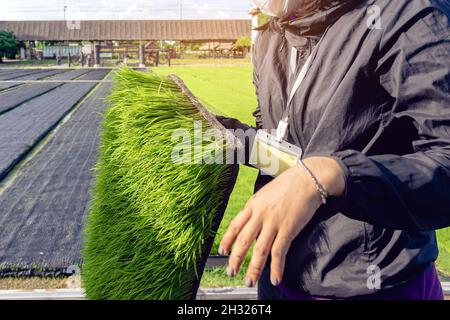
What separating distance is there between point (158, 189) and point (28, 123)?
1012cm

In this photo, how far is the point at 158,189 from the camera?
1234 mm

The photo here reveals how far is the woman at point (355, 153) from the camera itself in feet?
2.75

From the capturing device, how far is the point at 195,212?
3.81ft

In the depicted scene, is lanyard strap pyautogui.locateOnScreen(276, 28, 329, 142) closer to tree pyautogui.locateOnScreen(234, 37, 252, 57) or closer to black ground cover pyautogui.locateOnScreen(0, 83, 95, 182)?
black ground cover pyautogui.locateOnScreen(0, 83, 95, 182)

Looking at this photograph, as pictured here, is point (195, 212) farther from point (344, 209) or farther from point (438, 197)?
point (438, 197)

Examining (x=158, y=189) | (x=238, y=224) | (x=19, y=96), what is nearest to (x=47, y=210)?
(x=158, y=189)

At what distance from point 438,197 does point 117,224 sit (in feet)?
2.96

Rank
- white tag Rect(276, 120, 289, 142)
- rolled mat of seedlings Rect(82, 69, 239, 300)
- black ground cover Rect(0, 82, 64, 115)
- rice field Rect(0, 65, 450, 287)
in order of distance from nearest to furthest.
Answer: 1. rolled mat of seedlings Rect(82, 69, 239, 300)
2. white tag Rect(276, 120, 289, 142)
3. rice field Rect(0, 65, 450, 287)
4. black ground cover Rect(0, 82, 64, 115)

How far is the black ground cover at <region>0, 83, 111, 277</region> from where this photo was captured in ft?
13.1

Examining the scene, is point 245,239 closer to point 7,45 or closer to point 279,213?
point 279,213

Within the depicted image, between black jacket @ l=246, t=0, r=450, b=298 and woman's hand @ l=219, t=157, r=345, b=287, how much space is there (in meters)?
0.04

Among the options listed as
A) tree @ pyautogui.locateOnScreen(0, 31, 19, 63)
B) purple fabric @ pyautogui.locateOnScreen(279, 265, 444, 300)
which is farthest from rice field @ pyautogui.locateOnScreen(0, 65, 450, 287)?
tree @ pyautogui.locateOnScreen(0, 31, 19, 63)

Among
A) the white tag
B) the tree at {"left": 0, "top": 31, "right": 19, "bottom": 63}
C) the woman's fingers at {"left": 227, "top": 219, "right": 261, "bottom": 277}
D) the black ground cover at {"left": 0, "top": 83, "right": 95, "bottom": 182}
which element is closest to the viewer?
the woman's fingers at {"left": 227, "top": 219, "right": 261, "bottom": 277}
